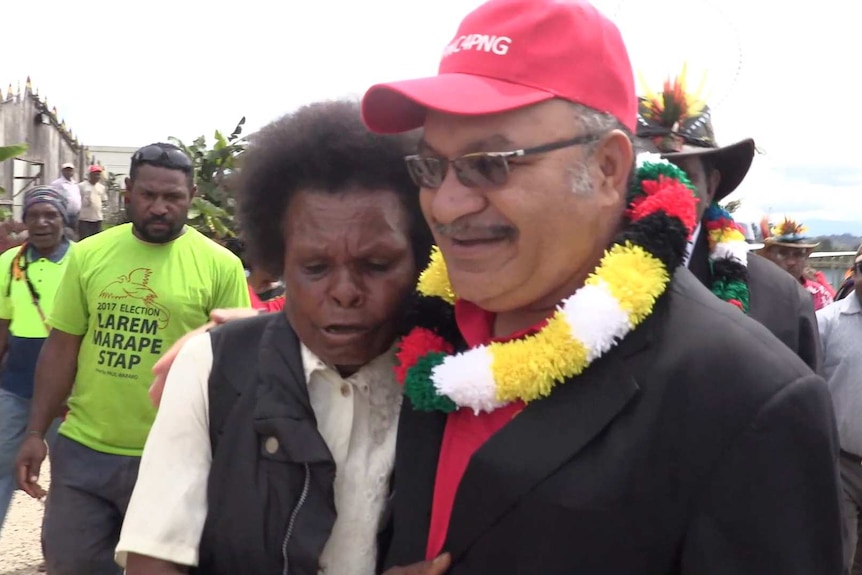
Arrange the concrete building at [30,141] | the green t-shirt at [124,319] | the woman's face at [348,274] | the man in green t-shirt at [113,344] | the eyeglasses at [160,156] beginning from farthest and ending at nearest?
the concrete building at [30,141]
the eyeglasses at [160,156]
the green t-shirt at [124,319]
the man in green t-shirt at [113,344]
the woman's face at [348,274]

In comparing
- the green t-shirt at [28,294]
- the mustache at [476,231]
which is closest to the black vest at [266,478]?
the mustache at [476,231]

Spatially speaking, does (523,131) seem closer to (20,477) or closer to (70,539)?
(70,539)

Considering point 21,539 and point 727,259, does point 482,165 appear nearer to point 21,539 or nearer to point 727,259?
point 727,259

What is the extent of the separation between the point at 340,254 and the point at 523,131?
1.72ft

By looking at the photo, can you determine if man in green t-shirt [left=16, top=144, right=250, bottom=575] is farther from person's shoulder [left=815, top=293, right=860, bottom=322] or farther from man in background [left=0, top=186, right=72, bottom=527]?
person's shoulder [left=815, top=293, right=860, bottom=322]

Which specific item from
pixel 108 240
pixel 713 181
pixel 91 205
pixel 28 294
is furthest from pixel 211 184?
pixel 713 181

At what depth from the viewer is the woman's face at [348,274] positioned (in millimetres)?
1923

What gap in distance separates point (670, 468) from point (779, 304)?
1650 mm

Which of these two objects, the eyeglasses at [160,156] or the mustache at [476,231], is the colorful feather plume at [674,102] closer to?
the mustache at [476,231]

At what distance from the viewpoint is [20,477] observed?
162 inches

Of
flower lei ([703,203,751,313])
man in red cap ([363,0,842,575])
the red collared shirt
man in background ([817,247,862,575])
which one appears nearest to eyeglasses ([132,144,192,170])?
flower lei ([703,203,751,313])

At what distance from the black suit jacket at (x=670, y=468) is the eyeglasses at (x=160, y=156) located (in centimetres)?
325

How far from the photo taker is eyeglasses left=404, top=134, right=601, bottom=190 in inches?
62.4

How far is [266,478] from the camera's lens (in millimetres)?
1820
